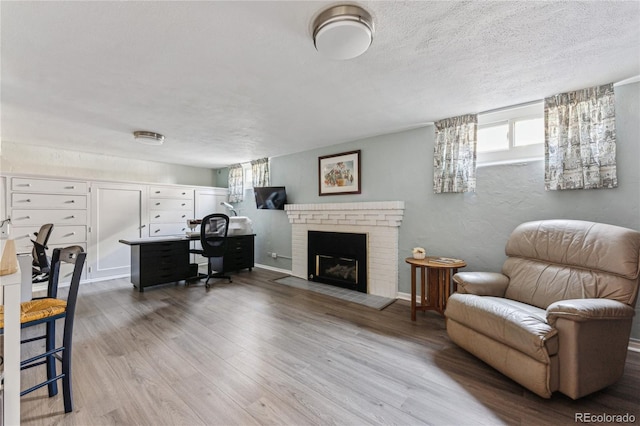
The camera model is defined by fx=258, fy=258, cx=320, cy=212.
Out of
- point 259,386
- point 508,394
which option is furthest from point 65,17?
point 508,394

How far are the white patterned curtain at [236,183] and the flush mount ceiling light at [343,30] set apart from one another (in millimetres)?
4666

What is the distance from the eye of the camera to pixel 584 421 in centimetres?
146

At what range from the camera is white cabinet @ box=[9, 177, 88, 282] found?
363 cm

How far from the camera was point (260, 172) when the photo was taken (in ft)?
17.7

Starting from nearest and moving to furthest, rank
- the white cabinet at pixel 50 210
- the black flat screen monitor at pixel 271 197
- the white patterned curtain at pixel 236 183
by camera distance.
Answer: the white cabinet at pixel 50 210, the black flat screen monitor at pixel 271 197, the white patterned curtain at pixel 236 183

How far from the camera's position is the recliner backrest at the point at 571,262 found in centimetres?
182

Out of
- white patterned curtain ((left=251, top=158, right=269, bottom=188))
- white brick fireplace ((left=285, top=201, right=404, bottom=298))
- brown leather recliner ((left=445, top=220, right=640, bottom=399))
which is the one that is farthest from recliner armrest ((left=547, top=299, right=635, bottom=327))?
white patterned curtain ((left=251, top=158, right=269, bottom=188))

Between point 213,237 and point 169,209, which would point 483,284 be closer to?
point 213,237

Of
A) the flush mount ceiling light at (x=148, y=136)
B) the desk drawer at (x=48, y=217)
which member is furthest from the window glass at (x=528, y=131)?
the desk drawer at (x=48, y=217)

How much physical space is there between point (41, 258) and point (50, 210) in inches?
75.8

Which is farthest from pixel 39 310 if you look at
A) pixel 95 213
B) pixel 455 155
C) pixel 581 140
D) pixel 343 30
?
pixel 581 140

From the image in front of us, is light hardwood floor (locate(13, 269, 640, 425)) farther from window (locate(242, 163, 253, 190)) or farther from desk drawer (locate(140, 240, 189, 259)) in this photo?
window (locate(242, 163, 253, 190))

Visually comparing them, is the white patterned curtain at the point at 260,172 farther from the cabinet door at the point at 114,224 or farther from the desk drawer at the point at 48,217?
the desk drawer at the point at 48,217

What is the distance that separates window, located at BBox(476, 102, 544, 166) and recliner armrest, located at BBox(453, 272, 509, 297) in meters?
1.33
